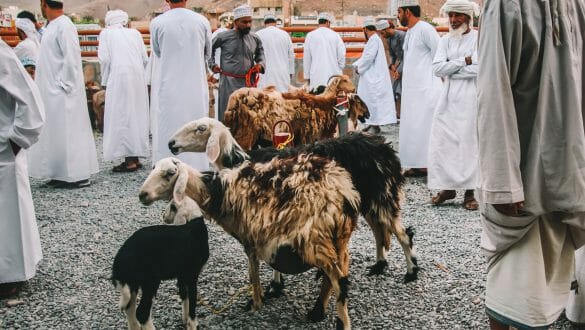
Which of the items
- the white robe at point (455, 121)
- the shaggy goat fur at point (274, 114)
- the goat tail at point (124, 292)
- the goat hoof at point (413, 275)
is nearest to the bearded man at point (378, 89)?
the shaggy goat fur at point (274, 114)

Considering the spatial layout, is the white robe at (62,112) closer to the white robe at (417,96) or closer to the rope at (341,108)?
the rope at (341,108)

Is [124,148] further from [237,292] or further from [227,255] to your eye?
[237,292]

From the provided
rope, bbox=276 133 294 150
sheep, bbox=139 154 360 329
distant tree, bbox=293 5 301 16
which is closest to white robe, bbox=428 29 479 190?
rope, bbox=276 133 294 150

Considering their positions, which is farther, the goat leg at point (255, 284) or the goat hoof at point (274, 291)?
the goat hoof at point (274, 291)

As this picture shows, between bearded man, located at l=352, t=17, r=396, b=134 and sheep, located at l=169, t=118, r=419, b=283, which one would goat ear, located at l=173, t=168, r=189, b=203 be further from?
bearded man, located at l=352, t=17, r=396, b=134

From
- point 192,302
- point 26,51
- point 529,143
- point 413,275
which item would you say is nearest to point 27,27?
point 26,51

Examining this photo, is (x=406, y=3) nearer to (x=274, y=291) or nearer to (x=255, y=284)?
(x=274, y=291)

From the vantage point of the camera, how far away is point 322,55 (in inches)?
409

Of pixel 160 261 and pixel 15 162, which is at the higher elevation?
pixel 15 162

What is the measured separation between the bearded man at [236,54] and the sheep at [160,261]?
14.0 feet

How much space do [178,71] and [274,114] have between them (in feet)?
4.06

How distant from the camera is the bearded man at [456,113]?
5.50m

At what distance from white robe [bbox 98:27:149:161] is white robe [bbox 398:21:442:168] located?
12.1ft

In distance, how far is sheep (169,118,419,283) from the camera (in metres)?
3.42
